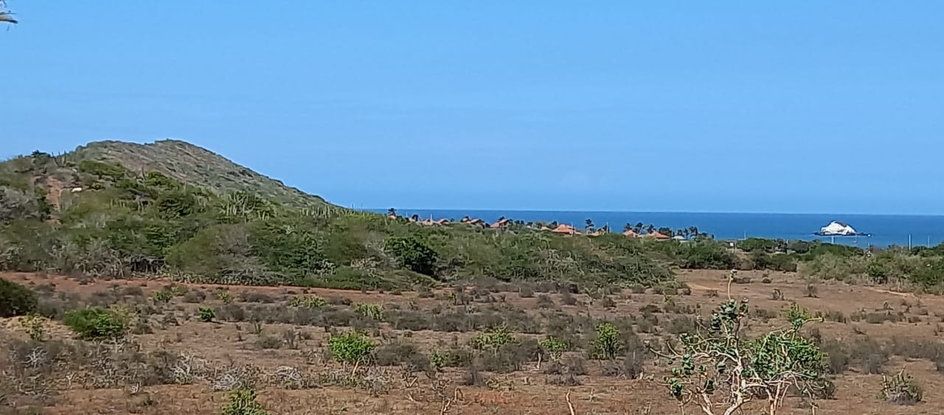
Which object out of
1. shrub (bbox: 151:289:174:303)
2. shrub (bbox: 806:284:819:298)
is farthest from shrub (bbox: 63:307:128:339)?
shrub (bbox: 806:284:819:298)

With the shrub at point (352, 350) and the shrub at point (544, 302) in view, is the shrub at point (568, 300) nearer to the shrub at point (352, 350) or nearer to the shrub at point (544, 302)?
the shrub at point (544, 302)

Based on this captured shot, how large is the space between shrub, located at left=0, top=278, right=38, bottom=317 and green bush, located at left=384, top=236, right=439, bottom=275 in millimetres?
21438

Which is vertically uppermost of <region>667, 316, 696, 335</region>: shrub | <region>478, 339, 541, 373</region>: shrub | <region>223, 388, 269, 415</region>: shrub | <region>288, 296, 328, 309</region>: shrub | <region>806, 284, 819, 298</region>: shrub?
<region>223, 388, 269, 415</region>: shrub

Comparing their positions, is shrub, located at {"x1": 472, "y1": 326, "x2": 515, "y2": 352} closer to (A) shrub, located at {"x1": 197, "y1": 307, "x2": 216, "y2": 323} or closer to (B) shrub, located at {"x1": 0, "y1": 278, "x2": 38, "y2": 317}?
(A) shrub, located at {"x1": 197, "y1": 307, "x2": 216, "y2": 323}

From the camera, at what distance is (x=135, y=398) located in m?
13.8

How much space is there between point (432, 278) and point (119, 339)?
25361mm

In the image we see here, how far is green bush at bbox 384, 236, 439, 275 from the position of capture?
4459 centimetres

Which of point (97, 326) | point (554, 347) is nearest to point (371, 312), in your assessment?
point (554, 347)

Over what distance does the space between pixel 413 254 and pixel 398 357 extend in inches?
1041

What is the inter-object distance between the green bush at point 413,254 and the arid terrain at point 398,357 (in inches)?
356

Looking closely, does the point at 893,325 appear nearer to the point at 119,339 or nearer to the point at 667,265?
the point at 119,339

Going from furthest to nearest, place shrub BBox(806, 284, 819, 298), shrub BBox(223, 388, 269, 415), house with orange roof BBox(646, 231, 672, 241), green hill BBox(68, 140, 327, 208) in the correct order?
green hill BBox(68, 140, 327, 208) → house with orange roof BBox(646, 231, 672, 241) → shrub BBox(806, 284, 819, 298) → shrub BBox(223, 388, 269, 415)

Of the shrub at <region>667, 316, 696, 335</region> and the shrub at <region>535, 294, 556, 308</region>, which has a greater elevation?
the shrub at <region>667, 316, 696, 335</region>

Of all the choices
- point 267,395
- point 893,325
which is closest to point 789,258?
point 893,325
